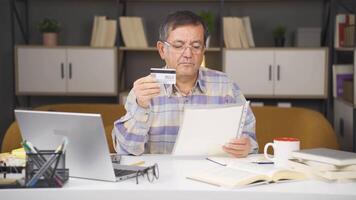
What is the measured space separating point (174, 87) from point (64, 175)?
35.9 inches

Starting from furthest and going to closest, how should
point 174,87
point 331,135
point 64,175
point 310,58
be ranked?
point 310,58, point 331,135, point 174,87, point 64,175

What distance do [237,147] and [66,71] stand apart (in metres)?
3.00

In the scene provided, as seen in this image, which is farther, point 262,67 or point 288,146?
point 262,67

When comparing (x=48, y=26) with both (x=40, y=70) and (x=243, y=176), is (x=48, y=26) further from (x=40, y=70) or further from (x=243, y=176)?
(x=243, y=176)

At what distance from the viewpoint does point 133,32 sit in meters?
4.78

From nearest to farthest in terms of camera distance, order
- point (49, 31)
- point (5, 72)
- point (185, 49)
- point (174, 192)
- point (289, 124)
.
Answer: point (174, 192) < point (185, 49) < point (289, 124) < point (49, 31) < point (5, 72)

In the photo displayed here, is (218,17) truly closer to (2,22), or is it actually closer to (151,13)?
(151,13)

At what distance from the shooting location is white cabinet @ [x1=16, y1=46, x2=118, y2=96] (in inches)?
188

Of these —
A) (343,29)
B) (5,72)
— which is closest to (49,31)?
(5,72)

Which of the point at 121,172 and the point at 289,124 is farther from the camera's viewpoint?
the point at 289,124

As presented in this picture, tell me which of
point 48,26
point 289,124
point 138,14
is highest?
point 138,14

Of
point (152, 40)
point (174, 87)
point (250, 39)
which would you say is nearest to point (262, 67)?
point (250, 39)

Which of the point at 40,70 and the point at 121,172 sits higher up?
the point at 40,70

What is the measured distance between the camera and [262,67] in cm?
473
